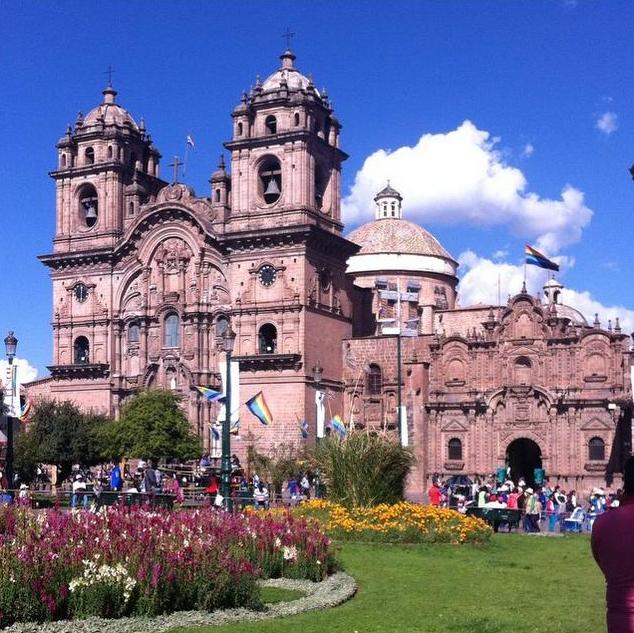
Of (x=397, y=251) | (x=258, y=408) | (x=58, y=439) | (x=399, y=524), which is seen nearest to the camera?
(x=399, y=524)

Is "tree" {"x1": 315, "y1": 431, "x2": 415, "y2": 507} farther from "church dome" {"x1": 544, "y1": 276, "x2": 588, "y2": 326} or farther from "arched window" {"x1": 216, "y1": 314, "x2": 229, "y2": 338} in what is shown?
"church dome" {"x1": 544, "y1": 276, "x2": 588, "y2": 326}

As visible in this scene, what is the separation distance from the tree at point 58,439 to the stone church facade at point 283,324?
244 inches

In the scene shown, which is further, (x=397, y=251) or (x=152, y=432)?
(x=397, y=251)

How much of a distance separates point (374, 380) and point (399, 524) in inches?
1344

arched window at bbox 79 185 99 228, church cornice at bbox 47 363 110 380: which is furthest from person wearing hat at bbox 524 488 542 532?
arched window at bbox 79 185 99 228

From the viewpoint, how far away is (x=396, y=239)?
7306cm

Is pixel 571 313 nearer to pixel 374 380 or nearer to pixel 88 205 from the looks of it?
pixel 374 380

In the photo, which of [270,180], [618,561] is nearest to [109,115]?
[270,180]

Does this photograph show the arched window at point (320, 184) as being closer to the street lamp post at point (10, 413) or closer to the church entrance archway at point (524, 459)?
→ the church entrance archway at point (524, 459)

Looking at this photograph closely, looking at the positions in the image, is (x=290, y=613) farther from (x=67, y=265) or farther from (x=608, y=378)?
(x=67, y=265)

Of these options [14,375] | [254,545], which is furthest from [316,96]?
[254,545]

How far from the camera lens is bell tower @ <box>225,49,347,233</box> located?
5506cm

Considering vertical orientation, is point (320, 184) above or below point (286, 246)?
above

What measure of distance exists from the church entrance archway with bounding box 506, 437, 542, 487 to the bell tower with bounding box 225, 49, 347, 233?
48.7ft
